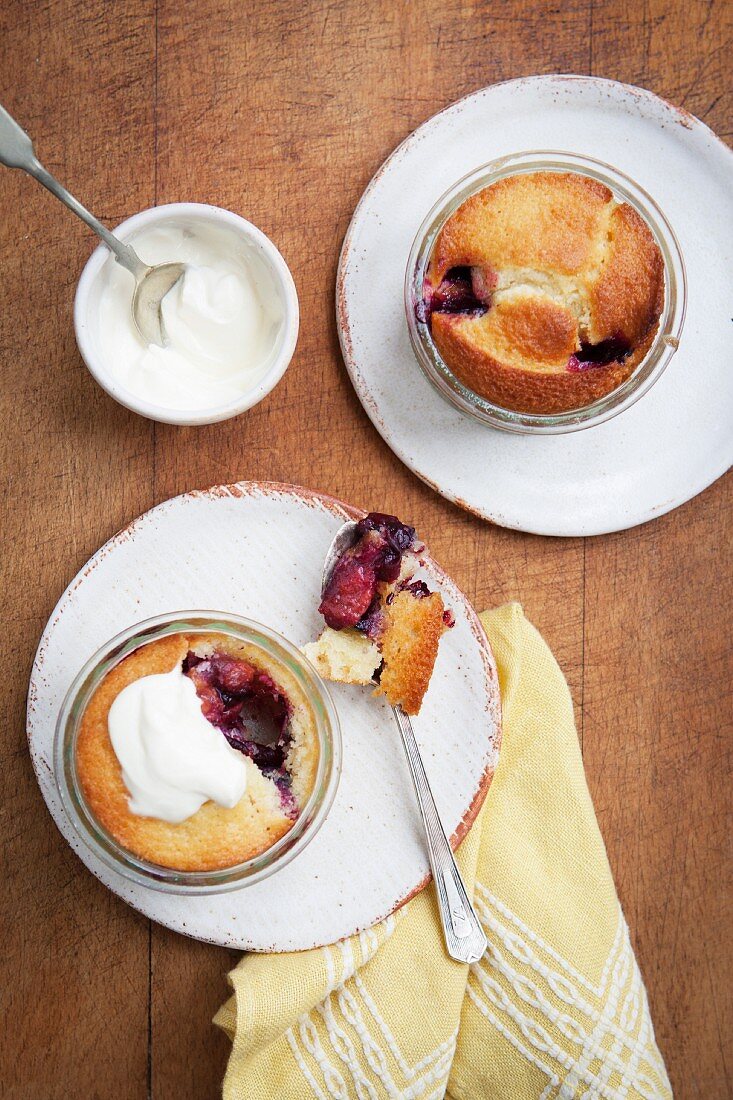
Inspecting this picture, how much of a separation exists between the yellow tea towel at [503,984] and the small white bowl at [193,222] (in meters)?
0.69

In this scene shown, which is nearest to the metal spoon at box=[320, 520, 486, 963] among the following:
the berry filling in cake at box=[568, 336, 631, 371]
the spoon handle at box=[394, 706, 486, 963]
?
the spoon handle at box=[394, 706, 486, 963]

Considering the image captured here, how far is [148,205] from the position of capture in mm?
1901

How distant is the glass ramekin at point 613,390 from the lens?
66.9 inches

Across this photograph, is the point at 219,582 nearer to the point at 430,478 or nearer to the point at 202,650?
the point at 202,650

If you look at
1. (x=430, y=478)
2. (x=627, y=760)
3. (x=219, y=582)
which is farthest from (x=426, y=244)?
(x=627, y=760)

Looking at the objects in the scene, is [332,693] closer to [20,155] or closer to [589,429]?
[589,429]

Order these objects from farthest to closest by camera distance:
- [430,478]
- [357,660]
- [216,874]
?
[430,478]
[357,660]
[216,874]

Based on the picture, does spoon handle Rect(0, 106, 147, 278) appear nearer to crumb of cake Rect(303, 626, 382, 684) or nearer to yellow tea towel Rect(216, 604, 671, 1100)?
crumb of cake Rect(303, 626, 382, 684)

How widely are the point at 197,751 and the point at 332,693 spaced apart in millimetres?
360

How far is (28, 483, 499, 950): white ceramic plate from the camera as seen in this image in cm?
176

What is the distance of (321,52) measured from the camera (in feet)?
6.25

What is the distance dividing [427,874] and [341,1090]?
46cm

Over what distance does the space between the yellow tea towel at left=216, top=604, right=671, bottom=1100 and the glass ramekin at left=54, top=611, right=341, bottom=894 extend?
295 mm

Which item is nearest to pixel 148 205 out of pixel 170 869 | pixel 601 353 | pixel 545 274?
pixel 545 274
